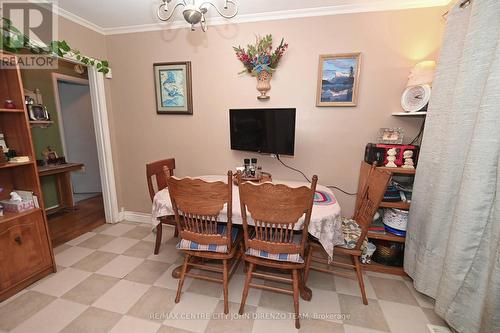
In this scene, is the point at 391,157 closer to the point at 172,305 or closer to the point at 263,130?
the point at 263,130

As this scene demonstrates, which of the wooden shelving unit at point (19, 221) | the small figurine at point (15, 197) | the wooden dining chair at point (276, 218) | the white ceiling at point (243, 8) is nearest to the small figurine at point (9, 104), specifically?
the wooden shelving unit at point (19, 221)

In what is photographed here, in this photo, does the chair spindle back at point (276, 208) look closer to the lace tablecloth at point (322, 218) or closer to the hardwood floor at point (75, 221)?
the lace tablecloth at point (322, 218)

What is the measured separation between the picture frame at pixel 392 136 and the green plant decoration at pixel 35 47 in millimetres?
3162

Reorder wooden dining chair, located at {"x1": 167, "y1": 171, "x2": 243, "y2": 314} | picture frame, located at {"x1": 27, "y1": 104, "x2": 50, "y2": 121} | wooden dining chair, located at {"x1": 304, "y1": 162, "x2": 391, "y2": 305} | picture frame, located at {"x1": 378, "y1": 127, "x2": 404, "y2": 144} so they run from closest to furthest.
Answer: wooden dining chair, located at {"x1": 167, "y1": 171, "x2": 243, "y2": 314} → wooden dining chair, located at {"x1": 304, "y1": 162, "x2": 391, "y2": 305} → picture frame, located at {"x1": 378, "y1": 127, "x2": 404, "y2": 144} → picture frame, located at {"x1": 27, "y1": 104, "x2": 50, "y2": 121}

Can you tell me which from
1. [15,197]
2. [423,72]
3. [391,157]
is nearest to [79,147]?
[15,197]

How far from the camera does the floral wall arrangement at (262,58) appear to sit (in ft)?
7.00

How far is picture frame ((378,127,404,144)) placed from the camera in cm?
197

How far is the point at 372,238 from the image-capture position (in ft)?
6.61

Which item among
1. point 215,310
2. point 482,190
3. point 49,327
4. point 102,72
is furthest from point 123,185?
point 482,190

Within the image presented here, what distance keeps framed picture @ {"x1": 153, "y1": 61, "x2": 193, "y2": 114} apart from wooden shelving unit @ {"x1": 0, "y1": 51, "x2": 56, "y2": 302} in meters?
1.18

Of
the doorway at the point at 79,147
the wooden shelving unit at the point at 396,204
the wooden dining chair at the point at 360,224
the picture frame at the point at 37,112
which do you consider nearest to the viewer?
the wooden dining chair at the point at 360,224

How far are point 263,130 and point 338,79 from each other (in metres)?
0.89

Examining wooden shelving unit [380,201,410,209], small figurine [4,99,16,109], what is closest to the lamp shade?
wooden shelving unit [380,201,410,209]

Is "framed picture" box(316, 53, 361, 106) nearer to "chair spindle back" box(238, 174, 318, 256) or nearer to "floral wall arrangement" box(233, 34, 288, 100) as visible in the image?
"floral wall arrangement" box(233, 34, 288, 100)
